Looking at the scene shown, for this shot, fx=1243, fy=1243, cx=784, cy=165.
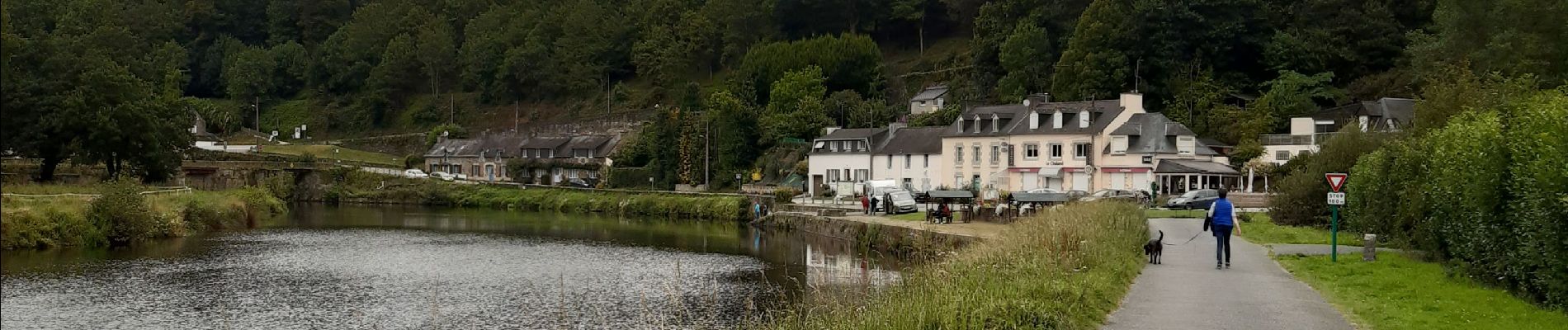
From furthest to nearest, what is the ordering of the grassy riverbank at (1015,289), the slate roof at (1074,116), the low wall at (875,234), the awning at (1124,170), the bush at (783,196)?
the bush at (783,196), the slate roof at (1074,116), the awning at (1124,170), the low wall at (875,234), the grassy riverbank at (1015,289)

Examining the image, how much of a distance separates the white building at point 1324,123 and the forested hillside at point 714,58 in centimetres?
146

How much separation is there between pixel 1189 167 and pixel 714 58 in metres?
60.4

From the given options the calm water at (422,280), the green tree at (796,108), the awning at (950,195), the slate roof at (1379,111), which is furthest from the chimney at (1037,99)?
the calm water at (422,280)

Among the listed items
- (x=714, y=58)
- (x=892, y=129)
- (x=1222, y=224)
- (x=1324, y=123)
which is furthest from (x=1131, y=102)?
(x=714, y=58)

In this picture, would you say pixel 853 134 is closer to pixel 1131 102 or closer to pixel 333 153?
pixel 1131 102

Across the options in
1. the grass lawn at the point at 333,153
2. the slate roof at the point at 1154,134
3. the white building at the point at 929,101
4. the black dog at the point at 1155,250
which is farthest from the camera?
the grass lawn at the point at 333,153

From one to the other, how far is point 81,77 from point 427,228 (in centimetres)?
1692

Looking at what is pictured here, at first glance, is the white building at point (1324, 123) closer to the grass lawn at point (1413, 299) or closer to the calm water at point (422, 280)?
the calm water at point (422, 280)

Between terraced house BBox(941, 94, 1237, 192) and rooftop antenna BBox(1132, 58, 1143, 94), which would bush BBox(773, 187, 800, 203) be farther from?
rooftop antenna BBox(1132, 58, 1143, 94)

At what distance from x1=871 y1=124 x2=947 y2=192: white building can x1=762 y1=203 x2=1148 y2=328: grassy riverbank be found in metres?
39.2

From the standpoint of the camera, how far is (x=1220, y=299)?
16594 mm

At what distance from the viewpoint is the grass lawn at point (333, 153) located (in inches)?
3974

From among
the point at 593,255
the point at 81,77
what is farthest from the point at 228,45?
the point at 593,255

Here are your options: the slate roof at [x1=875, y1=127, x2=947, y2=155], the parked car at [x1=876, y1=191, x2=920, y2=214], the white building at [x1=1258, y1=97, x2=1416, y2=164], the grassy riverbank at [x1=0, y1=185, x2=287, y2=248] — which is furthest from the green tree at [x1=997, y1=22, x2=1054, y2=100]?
the grassy riverbank at [x1=0, y1=185, x2=287, y2=248]
